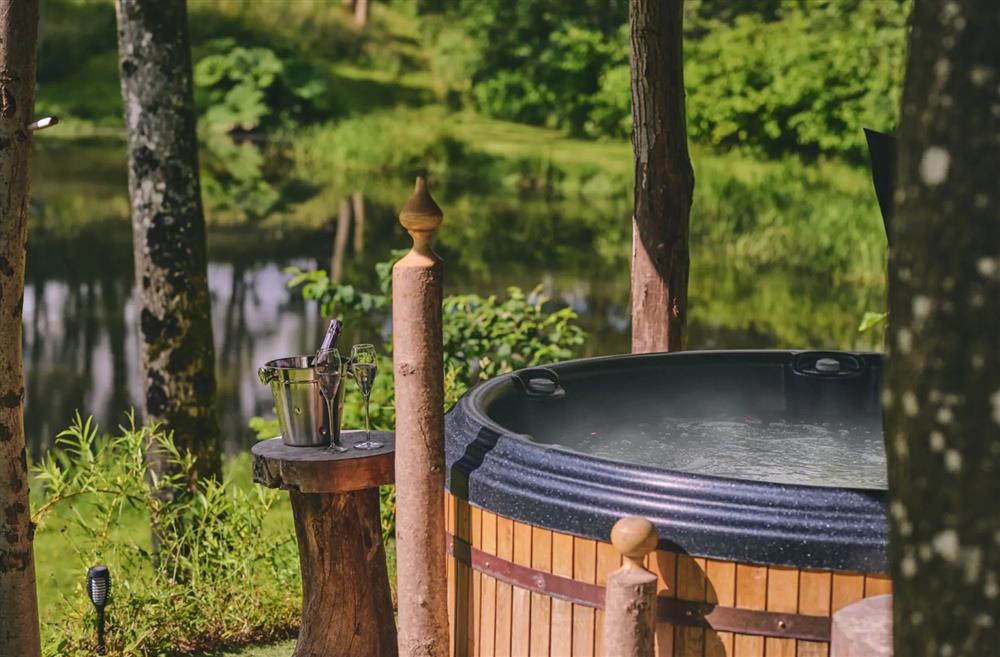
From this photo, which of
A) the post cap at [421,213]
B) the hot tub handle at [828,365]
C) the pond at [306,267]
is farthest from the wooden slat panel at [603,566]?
the pond at [306,267]

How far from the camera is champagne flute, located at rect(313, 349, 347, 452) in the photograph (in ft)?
11.5

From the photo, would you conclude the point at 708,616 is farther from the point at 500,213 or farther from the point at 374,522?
the point at 500,213

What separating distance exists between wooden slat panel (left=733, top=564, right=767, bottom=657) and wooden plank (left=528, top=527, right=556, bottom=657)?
448 mm

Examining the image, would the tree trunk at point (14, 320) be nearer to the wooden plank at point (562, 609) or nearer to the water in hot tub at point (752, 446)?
the wooden plank at point (562, 609)

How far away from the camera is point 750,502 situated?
9.14ft

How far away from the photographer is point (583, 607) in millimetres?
2971

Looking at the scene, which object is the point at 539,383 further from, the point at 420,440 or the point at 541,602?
the point at 541,602

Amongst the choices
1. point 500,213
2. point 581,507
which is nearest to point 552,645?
point 581,507

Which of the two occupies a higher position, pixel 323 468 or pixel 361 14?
pixel 361 14

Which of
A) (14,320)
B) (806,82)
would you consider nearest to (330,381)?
Answer: (14,320)

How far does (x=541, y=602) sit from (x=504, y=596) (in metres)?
0.15

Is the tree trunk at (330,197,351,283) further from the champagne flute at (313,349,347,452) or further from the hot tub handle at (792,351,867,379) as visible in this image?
the champagne flute at (313,349,347,452)

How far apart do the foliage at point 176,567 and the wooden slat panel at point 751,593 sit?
2025 mm

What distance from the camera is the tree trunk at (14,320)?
3.13m
